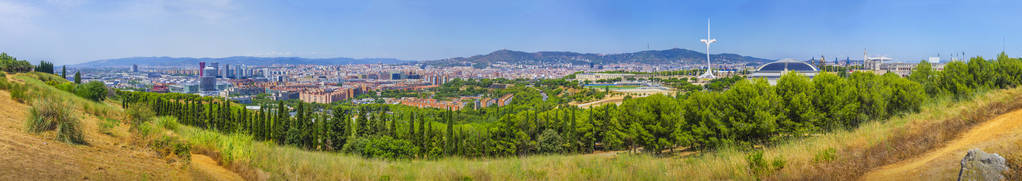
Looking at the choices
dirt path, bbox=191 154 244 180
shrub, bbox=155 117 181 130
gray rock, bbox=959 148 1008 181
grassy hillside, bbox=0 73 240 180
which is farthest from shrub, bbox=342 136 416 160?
gray rock, bbox=959 148 1008 181

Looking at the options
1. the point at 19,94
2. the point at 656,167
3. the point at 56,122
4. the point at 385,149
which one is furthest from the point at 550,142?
the point at 56,122

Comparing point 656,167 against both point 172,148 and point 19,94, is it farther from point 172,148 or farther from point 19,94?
→ point 19,94

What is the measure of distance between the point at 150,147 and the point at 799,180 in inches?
234

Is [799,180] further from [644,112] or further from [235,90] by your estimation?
[235,90]

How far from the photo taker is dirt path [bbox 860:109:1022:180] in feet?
12.1

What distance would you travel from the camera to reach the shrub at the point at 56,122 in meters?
4.38

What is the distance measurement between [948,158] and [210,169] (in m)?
6.46

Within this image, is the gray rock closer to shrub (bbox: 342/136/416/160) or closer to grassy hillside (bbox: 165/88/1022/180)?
grassy hillside (bbox: 165/88/1022/180)

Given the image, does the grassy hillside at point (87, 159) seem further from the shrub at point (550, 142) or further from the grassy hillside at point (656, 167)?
the shrub at point (550, 142)

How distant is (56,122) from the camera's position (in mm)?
4648

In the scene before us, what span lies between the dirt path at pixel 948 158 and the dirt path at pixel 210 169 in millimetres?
5543

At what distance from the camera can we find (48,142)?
13.5ft

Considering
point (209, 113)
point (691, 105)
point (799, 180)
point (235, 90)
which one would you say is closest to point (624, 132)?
point (691, 105)

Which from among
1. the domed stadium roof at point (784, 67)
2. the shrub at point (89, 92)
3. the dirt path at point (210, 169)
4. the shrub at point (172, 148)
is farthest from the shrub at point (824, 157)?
the domed stadium roof at point (784, 67)
